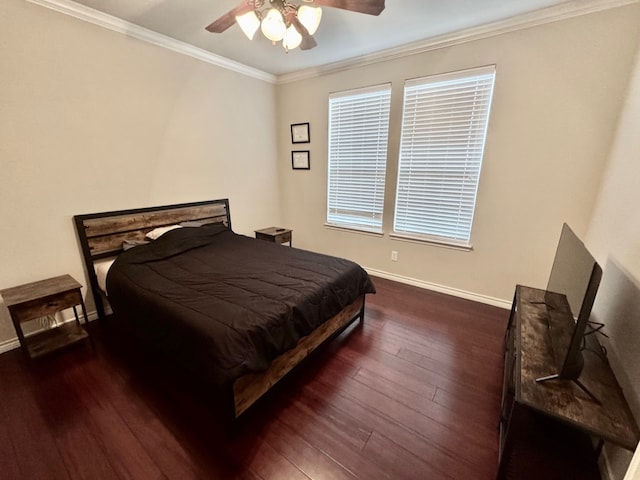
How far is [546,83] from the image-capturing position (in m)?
2.28

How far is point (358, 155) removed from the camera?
3.46 metres

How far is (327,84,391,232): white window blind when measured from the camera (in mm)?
3227

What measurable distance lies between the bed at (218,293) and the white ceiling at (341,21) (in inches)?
67.0

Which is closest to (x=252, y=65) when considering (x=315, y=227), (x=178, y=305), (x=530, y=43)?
(x=315, y=227)

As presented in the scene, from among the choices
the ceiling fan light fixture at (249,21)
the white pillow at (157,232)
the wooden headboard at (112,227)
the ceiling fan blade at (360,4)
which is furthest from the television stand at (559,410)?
the wooden headboard at (112,227)

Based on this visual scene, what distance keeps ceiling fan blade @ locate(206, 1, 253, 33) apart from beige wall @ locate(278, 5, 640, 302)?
73.2 inches

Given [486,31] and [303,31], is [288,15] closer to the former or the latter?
[303,31]

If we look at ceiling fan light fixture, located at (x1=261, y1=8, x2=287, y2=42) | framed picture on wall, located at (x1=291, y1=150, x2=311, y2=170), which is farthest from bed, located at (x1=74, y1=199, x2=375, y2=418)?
ceiling fan light fixture, located at (x1=261, y1=8, x2=287, y2=42)

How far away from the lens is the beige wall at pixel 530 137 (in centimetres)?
209

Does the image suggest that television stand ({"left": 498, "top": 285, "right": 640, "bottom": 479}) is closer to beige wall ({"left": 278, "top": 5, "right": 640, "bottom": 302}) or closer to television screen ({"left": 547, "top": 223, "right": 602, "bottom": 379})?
television screen ({"left": 547, "top": 223, "right": 602, "bottom": 379})

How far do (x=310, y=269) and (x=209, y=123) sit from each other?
7.46ft

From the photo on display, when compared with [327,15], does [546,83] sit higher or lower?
lower

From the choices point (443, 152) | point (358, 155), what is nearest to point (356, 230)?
point (358, 155)

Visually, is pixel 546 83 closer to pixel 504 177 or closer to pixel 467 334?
pixel 504 177
